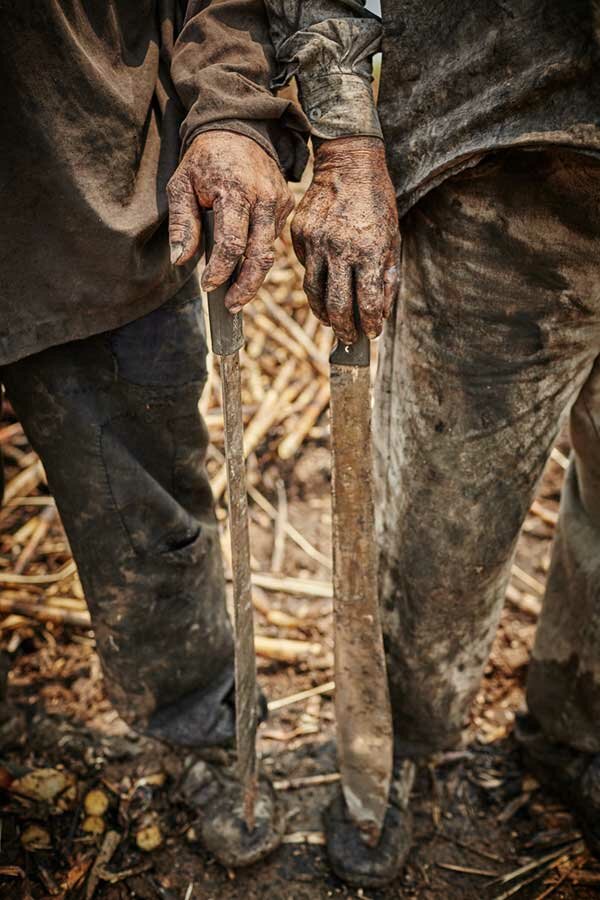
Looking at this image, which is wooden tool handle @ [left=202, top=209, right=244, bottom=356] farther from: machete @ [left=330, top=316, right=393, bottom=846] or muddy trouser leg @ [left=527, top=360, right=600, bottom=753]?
muddy trouser leg @ [left=527, top=360, right=600, bottom=753]

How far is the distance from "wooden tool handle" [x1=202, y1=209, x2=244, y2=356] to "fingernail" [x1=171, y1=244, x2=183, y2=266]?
71 mm

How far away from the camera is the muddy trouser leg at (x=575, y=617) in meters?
2.00

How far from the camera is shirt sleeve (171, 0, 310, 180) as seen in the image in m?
1.55

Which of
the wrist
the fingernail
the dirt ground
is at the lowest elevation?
the dirt ground

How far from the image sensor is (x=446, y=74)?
5.04ft

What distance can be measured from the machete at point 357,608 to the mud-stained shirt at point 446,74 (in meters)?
0.43

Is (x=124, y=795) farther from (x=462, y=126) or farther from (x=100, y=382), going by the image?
(x=462, y=126)

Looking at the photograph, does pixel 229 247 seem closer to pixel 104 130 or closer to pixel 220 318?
pixel 220 318

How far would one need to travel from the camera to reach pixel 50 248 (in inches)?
63.3

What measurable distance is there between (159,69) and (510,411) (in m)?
1.10

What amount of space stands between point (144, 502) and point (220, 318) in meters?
0.57

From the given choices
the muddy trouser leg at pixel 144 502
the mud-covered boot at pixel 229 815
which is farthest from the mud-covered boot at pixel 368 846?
the muddy trouser leg at pixel 144 502

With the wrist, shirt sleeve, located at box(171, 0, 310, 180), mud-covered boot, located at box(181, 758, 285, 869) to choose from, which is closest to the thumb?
shirt sleeve, located at box(171, 0, 310, 180)

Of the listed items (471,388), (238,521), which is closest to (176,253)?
(238,521)
